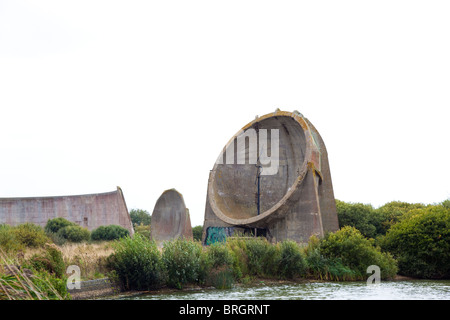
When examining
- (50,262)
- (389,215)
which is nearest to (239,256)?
(50,262)

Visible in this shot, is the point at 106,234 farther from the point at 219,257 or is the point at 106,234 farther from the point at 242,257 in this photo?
the point at 219,257

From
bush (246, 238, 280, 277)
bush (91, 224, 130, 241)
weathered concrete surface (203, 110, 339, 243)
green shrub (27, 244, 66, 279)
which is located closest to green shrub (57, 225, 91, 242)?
bush (91, 224, 130, 241)

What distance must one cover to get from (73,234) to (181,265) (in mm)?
20194

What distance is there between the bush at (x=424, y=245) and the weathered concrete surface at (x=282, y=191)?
3615mm

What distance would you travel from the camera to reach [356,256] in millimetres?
21562

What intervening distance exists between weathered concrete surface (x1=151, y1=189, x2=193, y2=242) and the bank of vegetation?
10.8 metres

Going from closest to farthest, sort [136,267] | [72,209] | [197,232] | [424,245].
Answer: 1. [136,267]
2. [424,245]
3. [197,232]
4. [72,209]

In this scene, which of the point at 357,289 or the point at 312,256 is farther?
the point at 312,256

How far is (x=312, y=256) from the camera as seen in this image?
849 inches

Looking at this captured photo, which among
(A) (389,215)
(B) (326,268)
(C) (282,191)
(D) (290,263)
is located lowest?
(B) (326,268)

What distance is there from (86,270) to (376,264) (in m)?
11.7
